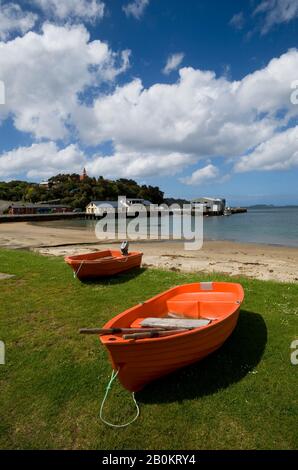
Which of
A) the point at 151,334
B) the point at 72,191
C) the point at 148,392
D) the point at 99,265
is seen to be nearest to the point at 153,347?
the point at 151,334

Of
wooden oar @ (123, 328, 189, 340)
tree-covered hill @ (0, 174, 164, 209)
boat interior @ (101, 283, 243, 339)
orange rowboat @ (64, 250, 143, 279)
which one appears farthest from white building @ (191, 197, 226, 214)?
wooden oar @ (123, 328, 189, 340)

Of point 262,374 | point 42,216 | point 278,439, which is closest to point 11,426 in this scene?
point 278,439

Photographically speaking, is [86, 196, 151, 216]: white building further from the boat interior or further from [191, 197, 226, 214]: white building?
the boat interior

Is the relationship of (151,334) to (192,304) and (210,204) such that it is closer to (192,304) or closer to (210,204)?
(192,304)

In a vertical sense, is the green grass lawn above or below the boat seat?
below

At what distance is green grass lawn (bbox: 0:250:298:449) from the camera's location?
13.6 ft

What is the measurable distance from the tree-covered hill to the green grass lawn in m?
114

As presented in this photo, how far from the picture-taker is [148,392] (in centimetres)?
505

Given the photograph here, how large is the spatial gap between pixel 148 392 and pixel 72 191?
12729 centimetres

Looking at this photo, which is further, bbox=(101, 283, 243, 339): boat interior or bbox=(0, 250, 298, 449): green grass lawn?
bbox=(101, 283, 243, 339): boat interior

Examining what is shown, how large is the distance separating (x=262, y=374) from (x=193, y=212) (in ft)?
402

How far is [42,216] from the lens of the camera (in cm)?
8469

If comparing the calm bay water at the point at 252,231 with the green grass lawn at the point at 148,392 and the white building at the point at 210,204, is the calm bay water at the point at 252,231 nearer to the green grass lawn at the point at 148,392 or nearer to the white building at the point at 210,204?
the green grass lawn at the point at 148,392

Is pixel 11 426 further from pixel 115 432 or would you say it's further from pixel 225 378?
pixel 225 378
